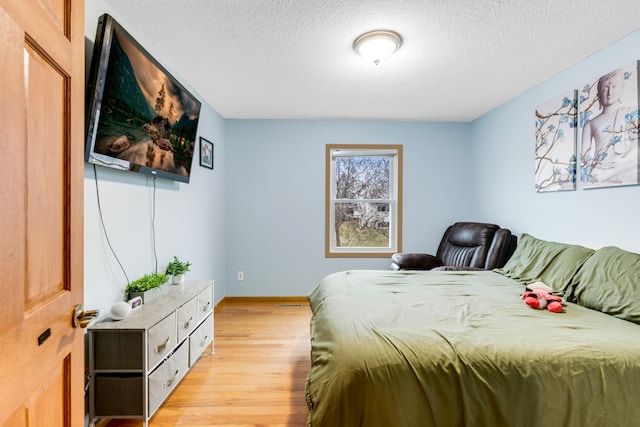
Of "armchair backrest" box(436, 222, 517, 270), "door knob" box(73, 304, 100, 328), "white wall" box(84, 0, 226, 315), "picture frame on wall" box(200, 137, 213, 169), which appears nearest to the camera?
"door knob" box(73, 304, 100, 328)

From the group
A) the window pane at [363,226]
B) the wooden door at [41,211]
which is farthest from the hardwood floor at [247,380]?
the window pane at [363,226]

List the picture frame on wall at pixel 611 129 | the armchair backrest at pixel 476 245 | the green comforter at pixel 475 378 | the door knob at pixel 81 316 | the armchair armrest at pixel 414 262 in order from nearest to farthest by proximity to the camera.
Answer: the door knob at pixel 81 316 < the green comforter at pixel 475 378 < the picture frame on wall at pixel 611 129 < the armchair backrest at pixel 476 245 < the armchair armrest at pixel 414 262

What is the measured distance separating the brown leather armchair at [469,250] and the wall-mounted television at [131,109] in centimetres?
257

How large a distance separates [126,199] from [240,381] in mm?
1490

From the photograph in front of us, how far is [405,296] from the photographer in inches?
78.0

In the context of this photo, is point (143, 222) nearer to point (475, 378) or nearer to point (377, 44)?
point (377, 44)

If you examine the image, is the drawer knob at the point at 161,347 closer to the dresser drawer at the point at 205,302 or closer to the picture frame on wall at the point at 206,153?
the dresser drawer at the point at 205,302

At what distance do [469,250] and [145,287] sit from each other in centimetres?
313

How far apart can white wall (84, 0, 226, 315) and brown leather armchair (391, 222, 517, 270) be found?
216cm

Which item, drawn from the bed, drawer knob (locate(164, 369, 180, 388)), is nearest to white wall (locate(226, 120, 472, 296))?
drawer knob (locate(164, 369, 180, 388))

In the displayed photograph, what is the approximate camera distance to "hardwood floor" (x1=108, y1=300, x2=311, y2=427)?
70.9 inches

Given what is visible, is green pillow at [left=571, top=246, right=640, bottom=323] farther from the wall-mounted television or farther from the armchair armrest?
the wall-mounted television

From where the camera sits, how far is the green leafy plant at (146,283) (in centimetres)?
193

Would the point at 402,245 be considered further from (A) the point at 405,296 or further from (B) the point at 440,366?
(B) the point at 440,366
